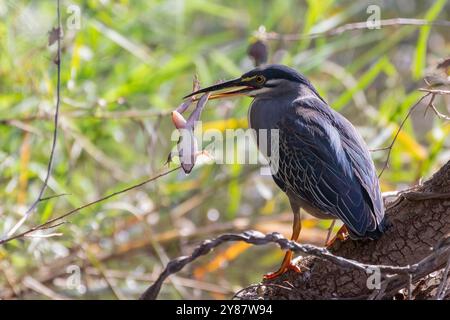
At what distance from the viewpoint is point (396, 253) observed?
2902 mm

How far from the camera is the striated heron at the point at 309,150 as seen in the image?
3266 millimetres

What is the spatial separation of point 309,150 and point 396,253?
695 mm

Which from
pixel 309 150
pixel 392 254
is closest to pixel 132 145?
pixel 309 150

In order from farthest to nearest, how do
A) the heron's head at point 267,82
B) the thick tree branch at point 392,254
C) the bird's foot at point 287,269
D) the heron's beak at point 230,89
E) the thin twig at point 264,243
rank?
the heron's head at point 267,82 → the heron's beak at point 230,89 → the bird's foot at point 287,269 → the thick tree branch at point 392,254 → the thin twig at point 264,243

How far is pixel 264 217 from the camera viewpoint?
5.47 meters

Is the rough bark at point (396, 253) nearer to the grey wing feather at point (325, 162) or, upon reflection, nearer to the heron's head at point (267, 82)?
the grey wing feather at point (325, 162)

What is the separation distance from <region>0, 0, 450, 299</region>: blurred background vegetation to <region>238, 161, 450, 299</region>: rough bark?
55.9 inches

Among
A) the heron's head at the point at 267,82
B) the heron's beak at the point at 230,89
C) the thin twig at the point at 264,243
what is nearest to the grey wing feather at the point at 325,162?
the heron's head at the point at 267,82

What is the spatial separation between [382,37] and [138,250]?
7.63 feet

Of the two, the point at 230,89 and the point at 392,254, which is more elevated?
the point at 230,89

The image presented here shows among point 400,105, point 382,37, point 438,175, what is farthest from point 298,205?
point 382,37

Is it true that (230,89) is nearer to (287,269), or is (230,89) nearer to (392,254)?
(287,269)

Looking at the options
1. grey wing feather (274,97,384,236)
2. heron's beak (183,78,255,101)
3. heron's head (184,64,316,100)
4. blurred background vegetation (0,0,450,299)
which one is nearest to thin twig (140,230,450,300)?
grey wing feather (274,97,384,236)

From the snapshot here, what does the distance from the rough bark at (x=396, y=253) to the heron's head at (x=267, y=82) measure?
3.01 feet
